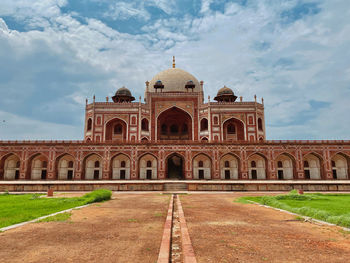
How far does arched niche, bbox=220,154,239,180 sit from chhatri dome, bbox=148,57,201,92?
15.8 m

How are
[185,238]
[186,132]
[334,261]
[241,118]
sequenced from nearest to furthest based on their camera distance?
[334,261]
[185,238]
[241,118]
[186,132]

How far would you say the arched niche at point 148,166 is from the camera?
30.3 m

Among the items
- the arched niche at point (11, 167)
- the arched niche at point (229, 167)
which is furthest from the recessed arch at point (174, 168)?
the arched niche at point (11, 167)

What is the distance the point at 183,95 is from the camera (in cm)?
3906

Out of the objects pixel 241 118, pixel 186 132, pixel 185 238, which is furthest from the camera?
pixel 186 132

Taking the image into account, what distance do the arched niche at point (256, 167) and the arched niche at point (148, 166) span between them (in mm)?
12241

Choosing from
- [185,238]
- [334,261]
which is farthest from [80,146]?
[334,261]

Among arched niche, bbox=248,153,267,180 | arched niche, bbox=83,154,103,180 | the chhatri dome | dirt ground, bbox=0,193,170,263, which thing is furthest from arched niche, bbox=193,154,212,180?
dirt ground, bbox=0,193,170,263

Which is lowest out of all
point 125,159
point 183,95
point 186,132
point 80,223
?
point 80,223

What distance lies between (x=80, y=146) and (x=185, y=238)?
90.2 feet

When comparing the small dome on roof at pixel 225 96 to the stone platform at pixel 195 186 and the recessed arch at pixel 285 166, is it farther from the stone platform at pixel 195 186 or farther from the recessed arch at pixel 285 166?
the stone platform at pixel 195 186

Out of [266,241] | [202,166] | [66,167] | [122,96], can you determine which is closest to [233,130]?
[202,166]

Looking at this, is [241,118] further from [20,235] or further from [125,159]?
[20,235]

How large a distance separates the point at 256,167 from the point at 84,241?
28543 millimetres
